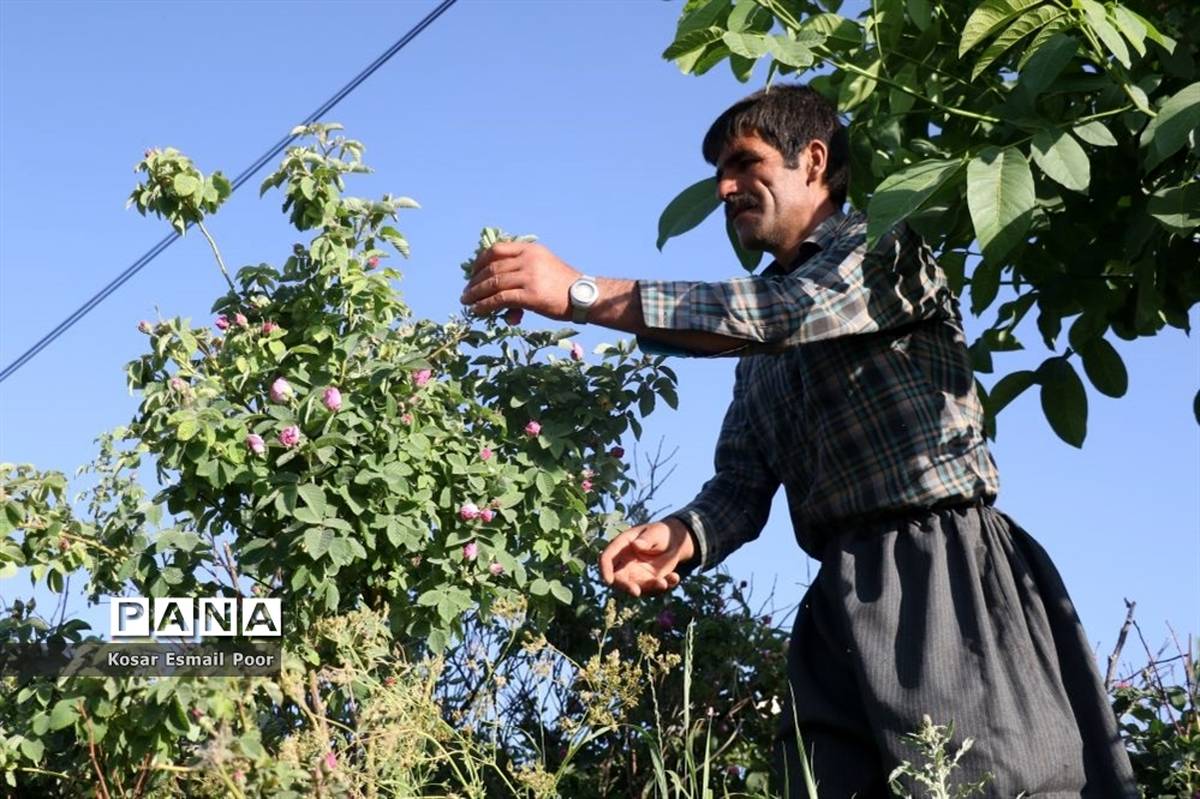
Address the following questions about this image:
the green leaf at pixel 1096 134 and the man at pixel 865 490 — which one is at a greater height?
the green leaf at pixel 1096 134

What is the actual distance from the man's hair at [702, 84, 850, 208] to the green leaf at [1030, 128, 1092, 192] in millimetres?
342

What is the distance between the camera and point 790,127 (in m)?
2.17

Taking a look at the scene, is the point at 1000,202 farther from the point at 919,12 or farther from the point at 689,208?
the point at 689,208

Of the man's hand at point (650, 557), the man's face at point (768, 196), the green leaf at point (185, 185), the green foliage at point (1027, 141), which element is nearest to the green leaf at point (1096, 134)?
the green foliage at point (1027, 141)

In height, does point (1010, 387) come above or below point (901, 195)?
above

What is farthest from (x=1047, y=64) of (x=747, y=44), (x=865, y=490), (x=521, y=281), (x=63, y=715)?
(x=63, y=715)

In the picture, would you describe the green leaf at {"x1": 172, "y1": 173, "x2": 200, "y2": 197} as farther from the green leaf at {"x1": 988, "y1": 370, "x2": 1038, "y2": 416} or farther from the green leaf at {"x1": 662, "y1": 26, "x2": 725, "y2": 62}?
the green leaf at {"x1": 988, "y1": 370, "x2": 1038, "y2": 416}

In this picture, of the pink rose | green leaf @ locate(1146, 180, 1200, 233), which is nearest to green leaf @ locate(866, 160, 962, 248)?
green leaf @ locate(1146, 180, 1200, 233)

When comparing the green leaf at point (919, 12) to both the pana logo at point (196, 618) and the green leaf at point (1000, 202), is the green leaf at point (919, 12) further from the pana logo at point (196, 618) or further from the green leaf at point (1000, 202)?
the pana logo at point (196, 618)

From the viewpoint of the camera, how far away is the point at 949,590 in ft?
6.29

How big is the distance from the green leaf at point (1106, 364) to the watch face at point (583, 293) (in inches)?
49.0

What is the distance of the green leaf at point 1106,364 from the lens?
270 cm

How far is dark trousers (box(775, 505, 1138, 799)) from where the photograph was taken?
183cm

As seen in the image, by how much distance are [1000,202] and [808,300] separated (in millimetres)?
275
